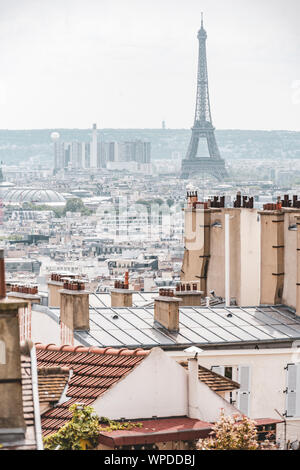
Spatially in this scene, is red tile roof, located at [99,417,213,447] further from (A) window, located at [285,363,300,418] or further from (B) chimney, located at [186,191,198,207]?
(B) chimney, located at [186,191,198,207]

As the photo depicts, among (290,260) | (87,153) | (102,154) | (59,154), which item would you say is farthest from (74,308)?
(87,153)

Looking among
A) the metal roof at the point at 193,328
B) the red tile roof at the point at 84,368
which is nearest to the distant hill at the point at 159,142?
the metal roof at the point at 193,328

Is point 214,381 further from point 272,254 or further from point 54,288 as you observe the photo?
point 272,254

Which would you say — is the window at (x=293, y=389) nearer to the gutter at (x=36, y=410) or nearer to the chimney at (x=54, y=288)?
the chimney at (x=54, y=288)

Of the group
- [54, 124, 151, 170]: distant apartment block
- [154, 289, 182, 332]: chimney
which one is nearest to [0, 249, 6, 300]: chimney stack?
[154, 289, 182, 332]: chimney
